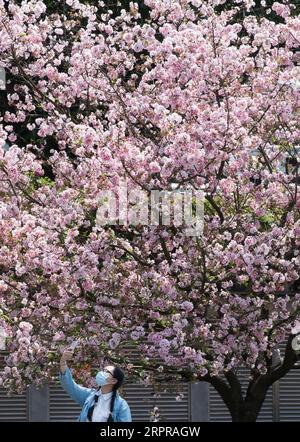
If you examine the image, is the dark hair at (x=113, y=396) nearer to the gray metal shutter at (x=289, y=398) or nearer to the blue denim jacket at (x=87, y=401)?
the blue denim jacket at (x=87, y=401)

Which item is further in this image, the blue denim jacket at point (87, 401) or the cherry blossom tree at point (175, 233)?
the cherry blossom tree at point (175, 233)

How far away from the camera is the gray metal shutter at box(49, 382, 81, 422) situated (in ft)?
68.8

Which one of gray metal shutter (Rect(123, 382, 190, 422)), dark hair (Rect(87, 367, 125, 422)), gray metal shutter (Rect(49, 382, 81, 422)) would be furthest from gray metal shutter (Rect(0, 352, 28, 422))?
Result: dark hair (Rect(87, 367, 125, 422))

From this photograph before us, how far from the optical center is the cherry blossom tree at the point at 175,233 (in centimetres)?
1322

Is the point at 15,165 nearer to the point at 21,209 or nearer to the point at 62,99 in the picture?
the point at 21,209

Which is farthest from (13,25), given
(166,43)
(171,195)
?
(171,195)

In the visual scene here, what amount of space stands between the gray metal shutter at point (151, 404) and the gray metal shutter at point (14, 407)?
6.29 feet

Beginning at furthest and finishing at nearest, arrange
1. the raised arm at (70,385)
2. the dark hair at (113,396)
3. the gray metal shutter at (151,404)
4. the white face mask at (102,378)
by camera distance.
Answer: the gray metal shutter at (151,404)
the raised arm at (70,385)
the white face mask at (102,378)
the dark hair at (113,396)

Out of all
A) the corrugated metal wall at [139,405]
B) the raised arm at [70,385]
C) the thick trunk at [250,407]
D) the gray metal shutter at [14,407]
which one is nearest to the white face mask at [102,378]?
the raised arm at [70,385]

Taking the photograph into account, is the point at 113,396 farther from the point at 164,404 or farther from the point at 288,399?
the point at 288,399

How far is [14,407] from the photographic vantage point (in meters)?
21.0

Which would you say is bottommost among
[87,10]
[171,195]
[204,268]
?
[204,268]

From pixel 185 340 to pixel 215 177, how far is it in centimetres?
195

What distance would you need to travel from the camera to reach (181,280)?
13.4 meters
